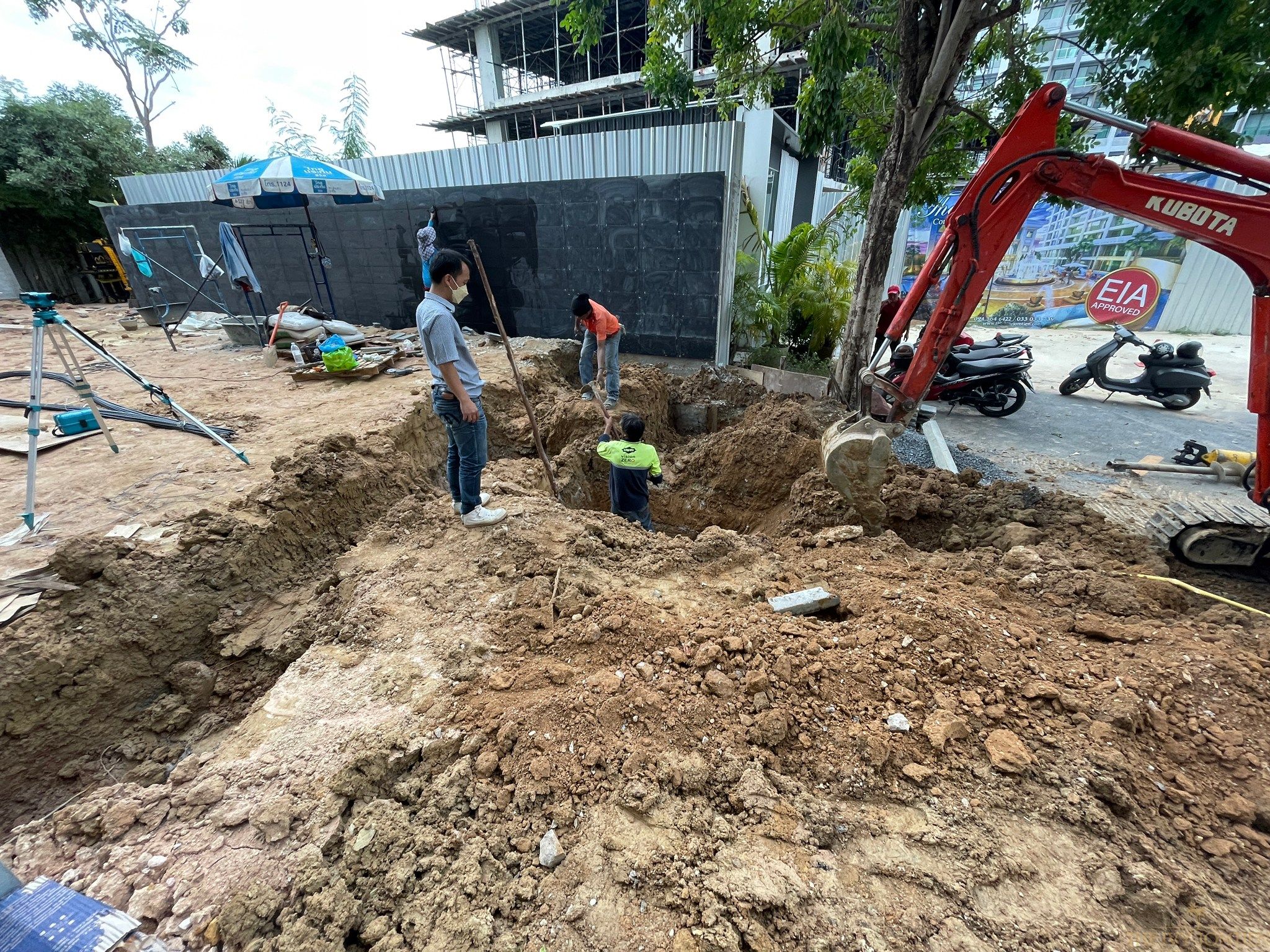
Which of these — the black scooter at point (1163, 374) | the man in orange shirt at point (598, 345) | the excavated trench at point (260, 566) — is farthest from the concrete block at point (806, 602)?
the black scooter at point (1163, 374)

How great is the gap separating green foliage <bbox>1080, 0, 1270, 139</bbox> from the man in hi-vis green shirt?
5321mm

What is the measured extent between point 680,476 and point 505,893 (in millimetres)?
4777

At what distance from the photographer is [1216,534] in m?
3.63

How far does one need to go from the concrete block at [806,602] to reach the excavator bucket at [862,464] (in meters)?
1.59

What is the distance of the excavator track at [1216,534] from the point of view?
141 inches

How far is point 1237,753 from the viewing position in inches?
85.9

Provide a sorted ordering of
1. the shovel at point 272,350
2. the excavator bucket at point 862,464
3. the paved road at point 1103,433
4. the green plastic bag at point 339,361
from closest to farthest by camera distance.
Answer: the excavator bucket at point 862,464 → the paved road at point 1103,433 → the green plastic bag at point 339,361 → the shovel at point 272,350

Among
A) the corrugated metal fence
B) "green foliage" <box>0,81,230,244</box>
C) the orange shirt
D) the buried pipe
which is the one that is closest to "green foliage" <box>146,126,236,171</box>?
"green foliage" <box>0,81,230,244</box>

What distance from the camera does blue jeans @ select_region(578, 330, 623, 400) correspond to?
6574 mm

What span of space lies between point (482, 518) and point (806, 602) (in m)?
2.47

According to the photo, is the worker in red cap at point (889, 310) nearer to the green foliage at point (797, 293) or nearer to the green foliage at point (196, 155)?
the green foliage at point (797, 293)

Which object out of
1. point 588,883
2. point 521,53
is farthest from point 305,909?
point 521,53

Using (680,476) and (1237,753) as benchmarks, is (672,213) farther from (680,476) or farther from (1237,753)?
(1237,753)

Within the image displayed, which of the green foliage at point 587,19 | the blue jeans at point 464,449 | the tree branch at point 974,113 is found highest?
the green foliage at point 587,19
